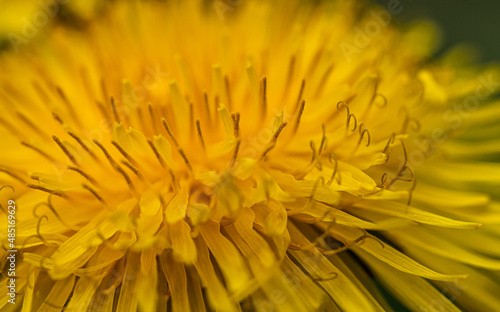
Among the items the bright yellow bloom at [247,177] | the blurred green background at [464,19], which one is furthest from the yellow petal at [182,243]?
the blurred green background at [464,19]

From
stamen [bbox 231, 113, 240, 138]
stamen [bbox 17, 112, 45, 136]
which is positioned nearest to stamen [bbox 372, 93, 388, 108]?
stamen [bbox 231, 113, 240, 138]

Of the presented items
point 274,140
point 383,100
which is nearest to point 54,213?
point 274,140

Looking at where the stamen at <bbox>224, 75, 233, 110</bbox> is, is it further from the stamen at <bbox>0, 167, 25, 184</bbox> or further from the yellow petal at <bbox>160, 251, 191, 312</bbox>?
the stamen at <bbox>0, 167, 25, 184</bbox>

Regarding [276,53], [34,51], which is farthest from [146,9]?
[276,53]

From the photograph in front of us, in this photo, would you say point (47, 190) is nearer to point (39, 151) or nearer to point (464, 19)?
point (39, 151)

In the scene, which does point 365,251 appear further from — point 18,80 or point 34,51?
point 34,51
